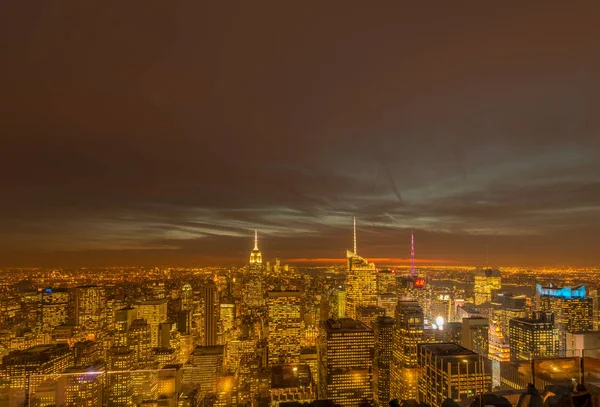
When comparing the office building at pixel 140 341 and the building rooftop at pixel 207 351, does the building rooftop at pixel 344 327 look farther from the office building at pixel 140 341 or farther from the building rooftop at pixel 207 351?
the office building at pixel 140 341

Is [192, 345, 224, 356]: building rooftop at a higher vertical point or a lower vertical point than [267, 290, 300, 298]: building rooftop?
lower

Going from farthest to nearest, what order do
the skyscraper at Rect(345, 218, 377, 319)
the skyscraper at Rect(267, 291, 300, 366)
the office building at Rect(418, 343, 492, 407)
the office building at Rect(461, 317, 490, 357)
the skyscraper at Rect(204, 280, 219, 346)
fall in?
the skyscraper at Rect(267, 291, 300, 366) → the skyscraper at Rect(204, 280, 219, 346) → the skyscraper at Rect(345, 218, 377, 319) → the office building at Rect(461, 317, 490, 357) → the office building at Rect(418, 343, 492, 407)

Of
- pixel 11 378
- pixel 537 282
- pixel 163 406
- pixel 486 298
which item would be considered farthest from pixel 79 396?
pixel 486 298

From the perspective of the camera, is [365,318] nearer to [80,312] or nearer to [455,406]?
[80,312]

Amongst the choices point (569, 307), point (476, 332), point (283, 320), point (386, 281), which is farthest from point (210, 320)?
point (569, 307)

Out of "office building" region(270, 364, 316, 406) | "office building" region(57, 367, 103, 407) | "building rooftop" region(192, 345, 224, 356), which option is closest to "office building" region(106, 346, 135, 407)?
"office building" region(57, 367, 103, 407)

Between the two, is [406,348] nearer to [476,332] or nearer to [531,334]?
[476,332]

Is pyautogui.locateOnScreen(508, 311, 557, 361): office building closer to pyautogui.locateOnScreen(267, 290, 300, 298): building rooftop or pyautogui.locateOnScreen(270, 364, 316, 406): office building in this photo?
pyautogui.locateOnScreen(270, 364, 316, 406): office building
